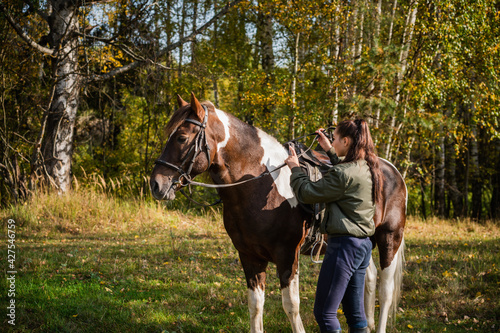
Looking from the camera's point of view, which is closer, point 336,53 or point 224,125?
point 224,125

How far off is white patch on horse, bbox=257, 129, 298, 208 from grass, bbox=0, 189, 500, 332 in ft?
5.38

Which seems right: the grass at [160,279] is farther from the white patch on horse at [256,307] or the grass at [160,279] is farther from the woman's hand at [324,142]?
the woman's hand at [324,142]

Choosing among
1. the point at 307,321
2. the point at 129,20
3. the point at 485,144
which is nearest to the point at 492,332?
the point at 307,321

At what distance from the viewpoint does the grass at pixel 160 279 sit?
4184mm

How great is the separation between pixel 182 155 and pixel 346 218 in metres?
1.38

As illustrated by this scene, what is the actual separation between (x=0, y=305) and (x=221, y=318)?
2478 millimetres

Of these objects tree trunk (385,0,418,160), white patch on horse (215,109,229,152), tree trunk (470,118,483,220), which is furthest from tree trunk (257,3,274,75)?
white patch on horse (215,109,229,152)

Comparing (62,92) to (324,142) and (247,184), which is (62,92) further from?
(324,142)

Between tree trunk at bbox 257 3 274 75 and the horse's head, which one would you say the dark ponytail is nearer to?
the horse's head

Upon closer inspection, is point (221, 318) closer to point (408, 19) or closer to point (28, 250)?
point (28, 250)

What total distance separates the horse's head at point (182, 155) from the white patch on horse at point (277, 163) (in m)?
0.63

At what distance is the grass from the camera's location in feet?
13.7

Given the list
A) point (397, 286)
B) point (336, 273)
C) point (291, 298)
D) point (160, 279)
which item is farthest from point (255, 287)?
point (160, 279)

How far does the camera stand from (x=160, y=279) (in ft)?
18.5
